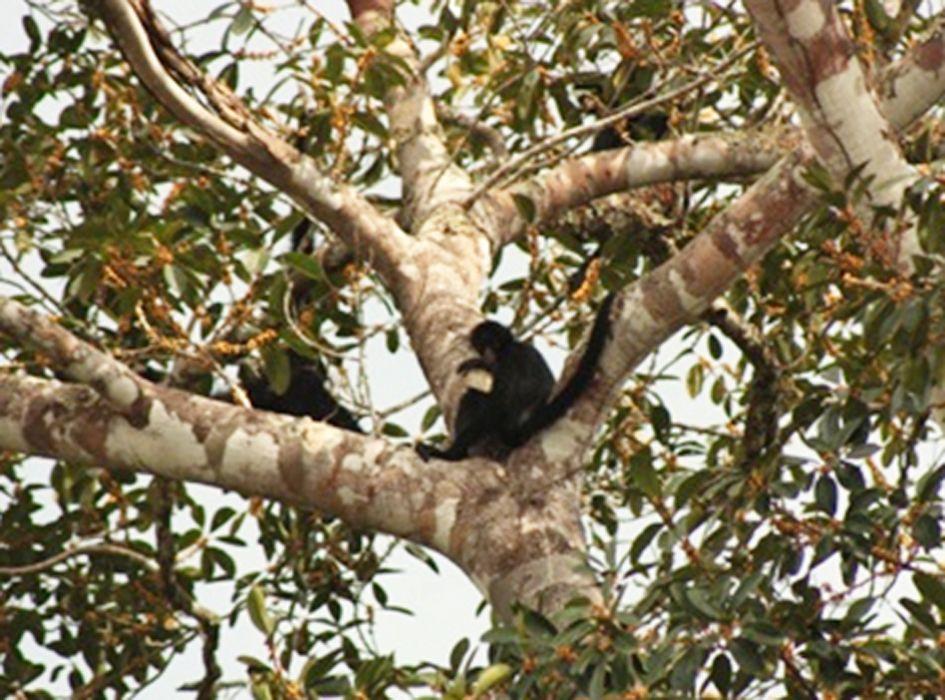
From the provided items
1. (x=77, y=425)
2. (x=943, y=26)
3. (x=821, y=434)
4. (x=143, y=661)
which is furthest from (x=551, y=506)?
(x=143, y=661)

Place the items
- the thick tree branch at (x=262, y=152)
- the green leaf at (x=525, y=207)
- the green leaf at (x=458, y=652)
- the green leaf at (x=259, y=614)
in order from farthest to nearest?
the green leaf at (x=525, y=207) < the thick tree branch at (x=262, y=152) < the green leaf at (x=458, y=652) < the green leaf at (x=259, y=614)

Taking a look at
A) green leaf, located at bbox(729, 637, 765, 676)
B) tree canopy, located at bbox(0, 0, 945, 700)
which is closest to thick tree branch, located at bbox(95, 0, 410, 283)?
tree canopy, located at bbox(0, 0, 945, 700)

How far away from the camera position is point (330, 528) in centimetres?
682

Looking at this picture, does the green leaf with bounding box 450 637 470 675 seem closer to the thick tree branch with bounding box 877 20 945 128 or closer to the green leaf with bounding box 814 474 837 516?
the green leaf with bounding box 814 474 837 516

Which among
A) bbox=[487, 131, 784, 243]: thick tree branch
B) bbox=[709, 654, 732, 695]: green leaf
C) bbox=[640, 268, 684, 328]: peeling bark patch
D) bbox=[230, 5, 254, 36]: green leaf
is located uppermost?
bbox=[230, 5, 254, 36]: green leaf

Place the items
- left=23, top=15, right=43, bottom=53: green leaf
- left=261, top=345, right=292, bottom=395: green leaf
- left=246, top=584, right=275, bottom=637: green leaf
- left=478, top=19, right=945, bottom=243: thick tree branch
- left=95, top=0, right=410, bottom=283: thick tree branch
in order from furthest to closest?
1. left=23, top=15, right=43, bottom=53: green leaf
2. left=478, top=19, right=945, bottom=243: thick tree branch
3. left=261, top=345, right=292, bottom=395: green leaf
4. left=95, top=0, right=410, bottom=283: thick tree branch
5. left=246, top=584, right=275, bottom=637: green leaf

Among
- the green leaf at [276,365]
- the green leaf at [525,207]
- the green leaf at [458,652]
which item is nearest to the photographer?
the green leaf at [458,652]

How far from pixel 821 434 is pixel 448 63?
3.02 m

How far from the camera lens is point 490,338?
5.54m

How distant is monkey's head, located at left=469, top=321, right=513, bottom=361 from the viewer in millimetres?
5398

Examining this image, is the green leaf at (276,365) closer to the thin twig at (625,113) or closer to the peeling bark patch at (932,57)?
the thin twig at (625,113)

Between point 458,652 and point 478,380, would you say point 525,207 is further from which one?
point 458,652

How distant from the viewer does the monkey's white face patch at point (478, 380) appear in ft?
17.2

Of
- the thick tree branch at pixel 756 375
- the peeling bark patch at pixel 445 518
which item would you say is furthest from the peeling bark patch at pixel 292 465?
the thick tree branch at pixel 756 375
